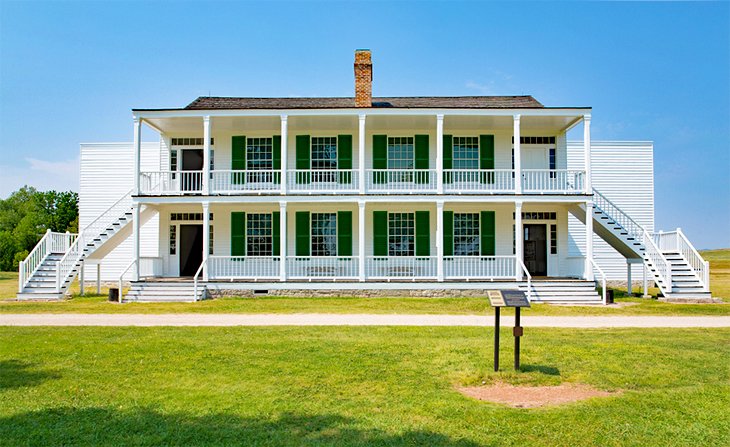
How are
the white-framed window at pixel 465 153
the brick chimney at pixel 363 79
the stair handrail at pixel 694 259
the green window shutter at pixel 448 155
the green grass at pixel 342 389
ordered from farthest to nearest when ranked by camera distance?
the white-framed window at pixel 465 153, the green window shutter at pixel 448 155, the brick chimney at pixel 363 79, the stair handrail at pixel 694 259, the green grass at pixel 342 389

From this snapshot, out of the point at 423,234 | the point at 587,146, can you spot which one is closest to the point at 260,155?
the point at 423,234

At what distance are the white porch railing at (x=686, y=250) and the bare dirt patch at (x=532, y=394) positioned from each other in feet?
46.9

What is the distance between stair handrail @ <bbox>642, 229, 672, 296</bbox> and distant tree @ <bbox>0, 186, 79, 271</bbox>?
141 feet

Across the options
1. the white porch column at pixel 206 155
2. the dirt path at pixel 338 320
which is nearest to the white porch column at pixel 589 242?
the dirt path at pixel 338 320

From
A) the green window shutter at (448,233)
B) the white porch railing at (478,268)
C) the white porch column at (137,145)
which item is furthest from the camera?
the green window shutter at (448,233)

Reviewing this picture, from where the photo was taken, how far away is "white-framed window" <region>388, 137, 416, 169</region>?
22.6 m

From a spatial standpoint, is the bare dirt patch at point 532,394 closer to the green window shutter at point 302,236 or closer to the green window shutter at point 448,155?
the green window shutter at point 302,236

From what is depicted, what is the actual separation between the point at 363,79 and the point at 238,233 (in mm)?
7824

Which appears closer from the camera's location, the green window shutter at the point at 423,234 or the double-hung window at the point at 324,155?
the green window shutter at the point at 423,234

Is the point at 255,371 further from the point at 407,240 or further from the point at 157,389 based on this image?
the point at 407,240

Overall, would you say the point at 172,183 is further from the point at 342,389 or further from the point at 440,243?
the point at 342,389

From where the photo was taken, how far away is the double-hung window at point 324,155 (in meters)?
22.6

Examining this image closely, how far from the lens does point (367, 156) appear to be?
2261 cm

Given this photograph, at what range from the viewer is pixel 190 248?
76.7ft
